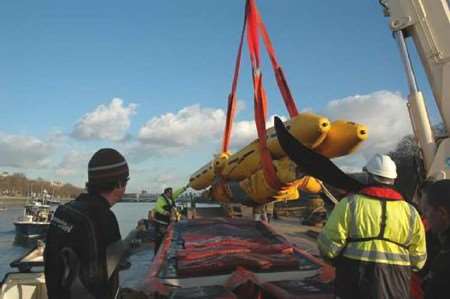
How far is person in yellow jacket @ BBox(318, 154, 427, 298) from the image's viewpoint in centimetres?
335

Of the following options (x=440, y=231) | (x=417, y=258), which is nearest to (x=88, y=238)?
(x=440, y=231)

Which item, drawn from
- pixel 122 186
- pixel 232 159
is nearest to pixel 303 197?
pixel 232 159

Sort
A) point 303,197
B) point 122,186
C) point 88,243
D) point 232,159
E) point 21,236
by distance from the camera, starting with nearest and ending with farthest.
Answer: point 88,243, point 122,186, point 232,159, point 303,197, point 21,236

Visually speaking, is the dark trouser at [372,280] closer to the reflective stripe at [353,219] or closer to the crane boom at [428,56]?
the reflective stripe at [353,219]

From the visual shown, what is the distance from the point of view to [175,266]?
21.6ft

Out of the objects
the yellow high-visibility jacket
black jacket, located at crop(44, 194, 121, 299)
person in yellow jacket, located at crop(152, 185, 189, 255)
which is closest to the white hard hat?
the yellow high-visibility jacket

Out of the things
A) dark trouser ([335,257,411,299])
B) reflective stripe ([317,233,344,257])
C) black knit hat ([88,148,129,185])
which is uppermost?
black knit hat ([88,148,129,185])

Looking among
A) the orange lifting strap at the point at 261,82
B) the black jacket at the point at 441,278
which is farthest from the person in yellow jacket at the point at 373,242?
the orange lifting strap at the point at 261,82

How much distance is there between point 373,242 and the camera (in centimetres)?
337

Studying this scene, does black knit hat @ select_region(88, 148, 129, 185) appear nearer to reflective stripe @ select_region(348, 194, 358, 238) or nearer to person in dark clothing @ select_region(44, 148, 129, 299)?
person in dark clothing @ select_region(44, 148, 129, 299)

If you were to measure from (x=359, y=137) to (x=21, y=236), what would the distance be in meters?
38.7

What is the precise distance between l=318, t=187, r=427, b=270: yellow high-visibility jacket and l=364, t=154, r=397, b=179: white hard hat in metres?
0.14

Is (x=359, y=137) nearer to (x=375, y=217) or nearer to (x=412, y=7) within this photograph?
(x=412, y=7)

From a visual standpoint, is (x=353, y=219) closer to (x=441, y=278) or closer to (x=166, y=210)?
(x=441, y=278)
